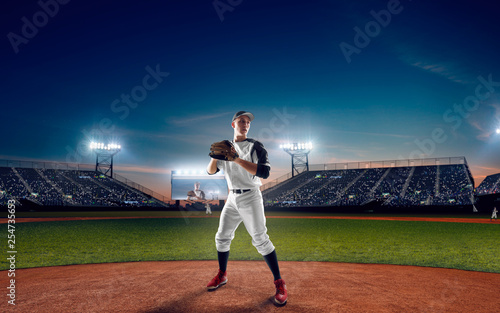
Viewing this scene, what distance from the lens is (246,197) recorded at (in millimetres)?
3600

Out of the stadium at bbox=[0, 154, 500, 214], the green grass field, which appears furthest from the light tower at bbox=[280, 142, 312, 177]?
the green grass field

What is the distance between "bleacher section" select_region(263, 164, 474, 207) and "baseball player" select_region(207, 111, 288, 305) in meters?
29.6

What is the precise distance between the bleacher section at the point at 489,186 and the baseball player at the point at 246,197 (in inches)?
1512

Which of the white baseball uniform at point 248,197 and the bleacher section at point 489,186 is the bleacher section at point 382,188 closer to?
the bleacher section at point 489,186

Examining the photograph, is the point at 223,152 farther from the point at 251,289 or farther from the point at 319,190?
the point at 319,190

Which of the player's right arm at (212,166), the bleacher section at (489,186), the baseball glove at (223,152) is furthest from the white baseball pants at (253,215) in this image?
the bleacher section at (489,186)

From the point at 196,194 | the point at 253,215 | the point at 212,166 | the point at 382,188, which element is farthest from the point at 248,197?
the point at 382,188

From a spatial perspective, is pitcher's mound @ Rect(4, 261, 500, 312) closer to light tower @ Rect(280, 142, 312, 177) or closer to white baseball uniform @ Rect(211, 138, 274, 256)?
white baseball uniform @ Rect(211, 138, 274, 256)

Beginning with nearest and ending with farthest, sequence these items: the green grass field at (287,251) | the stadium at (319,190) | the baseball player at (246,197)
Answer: the baseball player at (246,197) < the green grass field at (287,251) < the stadium at (319,190)

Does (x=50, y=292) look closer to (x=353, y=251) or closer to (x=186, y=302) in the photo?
(x=186, y=302)

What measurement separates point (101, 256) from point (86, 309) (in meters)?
4.09

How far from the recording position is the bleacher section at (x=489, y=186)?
3375 centimetres

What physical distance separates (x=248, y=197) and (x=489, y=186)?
4407cm

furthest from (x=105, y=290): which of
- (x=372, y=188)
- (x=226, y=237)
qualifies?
(x=372, y=188)
